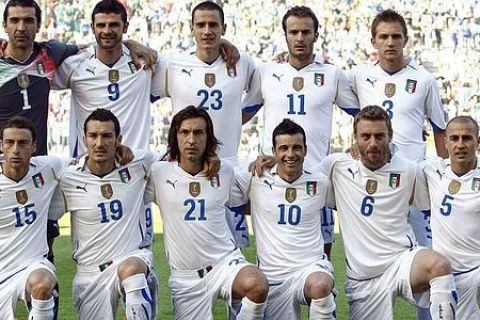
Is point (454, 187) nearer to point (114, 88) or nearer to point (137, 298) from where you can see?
point (137, 298)

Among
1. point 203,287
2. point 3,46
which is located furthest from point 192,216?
point 3,46

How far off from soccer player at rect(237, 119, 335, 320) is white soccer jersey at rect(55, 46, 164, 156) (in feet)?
3.25

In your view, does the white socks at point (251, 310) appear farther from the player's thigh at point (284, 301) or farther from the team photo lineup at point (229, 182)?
the player's thigh at point (284, 301)

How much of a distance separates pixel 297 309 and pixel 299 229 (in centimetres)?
45

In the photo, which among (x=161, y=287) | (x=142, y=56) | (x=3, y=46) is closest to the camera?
(x=3, y=46)

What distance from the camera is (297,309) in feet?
19.3

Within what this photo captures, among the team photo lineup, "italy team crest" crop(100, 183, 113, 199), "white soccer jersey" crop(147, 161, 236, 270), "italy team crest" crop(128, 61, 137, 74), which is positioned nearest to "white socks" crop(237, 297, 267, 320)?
the team photo lineup

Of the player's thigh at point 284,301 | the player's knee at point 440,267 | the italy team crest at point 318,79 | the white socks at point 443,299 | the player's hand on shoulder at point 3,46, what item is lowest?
the player's thigh at point 284,301

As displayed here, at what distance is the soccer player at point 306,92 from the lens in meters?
6.63

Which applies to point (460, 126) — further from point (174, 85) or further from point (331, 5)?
point (331, 5)

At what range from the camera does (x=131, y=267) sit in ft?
18.4

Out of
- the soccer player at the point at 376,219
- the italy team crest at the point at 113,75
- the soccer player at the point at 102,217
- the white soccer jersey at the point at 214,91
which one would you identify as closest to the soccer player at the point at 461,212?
the soccer player at the point at 376,219

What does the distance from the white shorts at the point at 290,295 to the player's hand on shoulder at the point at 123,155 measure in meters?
1.10

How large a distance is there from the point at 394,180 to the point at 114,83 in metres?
1.89
